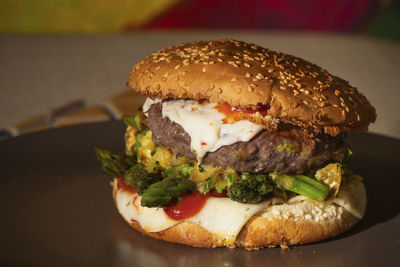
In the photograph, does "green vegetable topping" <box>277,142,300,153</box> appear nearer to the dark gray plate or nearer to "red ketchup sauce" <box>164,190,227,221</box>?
"red ketchup sauce" <box>164,190,227,221</box>

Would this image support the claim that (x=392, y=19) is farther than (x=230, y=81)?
Yes

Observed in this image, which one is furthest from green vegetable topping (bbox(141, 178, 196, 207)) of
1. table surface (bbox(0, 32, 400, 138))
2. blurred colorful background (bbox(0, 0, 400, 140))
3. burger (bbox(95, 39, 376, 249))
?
blurred colorful background (bbox(0, 0, 400, 140))

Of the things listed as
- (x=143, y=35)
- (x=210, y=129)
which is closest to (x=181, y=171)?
(x=210, y=129)

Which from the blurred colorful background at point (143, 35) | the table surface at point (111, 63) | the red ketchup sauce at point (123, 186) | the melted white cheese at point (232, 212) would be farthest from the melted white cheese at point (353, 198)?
the blurred colorful background at point (143, 35)

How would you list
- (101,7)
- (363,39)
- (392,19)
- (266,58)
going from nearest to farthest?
(266,58) → (363,39) → (392,19) → (101,7)

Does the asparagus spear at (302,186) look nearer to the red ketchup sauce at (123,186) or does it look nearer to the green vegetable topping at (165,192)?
the green vegetable topping at (165,192)

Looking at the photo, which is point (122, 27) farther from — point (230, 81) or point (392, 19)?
point (230, 81)

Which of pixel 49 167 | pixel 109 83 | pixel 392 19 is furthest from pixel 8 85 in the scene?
pixel 392 19
